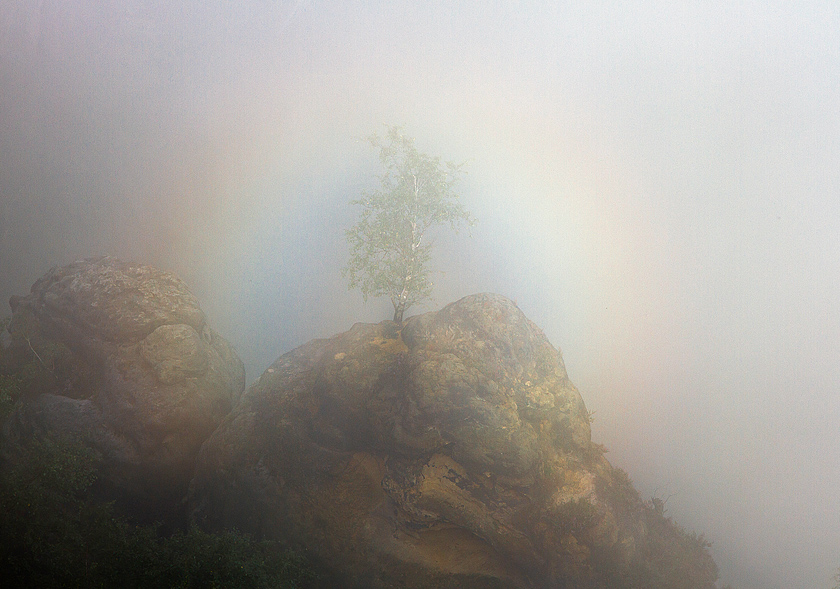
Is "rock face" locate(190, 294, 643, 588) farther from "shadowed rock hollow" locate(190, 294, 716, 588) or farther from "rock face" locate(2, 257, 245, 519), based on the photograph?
"rock face" locate(2, 257, 245, 519)

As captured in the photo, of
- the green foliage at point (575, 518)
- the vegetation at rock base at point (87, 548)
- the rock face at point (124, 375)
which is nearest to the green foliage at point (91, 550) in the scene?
the vegetation at rock base at point (87, 548)

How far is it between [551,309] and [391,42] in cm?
1108

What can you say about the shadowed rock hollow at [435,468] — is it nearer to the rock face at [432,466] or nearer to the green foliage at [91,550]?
the rock face at [432,466]

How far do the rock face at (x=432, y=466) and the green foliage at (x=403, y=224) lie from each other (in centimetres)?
162

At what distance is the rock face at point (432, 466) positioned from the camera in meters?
10.9

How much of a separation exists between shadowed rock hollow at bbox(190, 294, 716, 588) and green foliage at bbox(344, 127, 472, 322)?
1.70 meters

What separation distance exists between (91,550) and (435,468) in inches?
277

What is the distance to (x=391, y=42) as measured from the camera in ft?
53.0

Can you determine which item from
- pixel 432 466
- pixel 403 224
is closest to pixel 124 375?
pixel 432 466

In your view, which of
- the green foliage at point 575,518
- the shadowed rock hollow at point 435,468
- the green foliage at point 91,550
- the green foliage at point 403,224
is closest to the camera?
the green foliage at point 91,550

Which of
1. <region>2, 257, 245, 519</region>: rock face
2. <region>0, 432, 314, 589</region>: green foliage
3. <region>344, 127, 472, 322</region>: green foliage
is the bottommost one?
<region>0, 432, 314, 589</region>: green foliage

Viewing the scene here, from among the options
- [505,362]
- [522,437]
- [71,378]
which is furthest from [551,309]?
[71,378]

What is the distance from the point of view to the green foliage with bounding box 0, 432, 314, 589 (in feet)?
24.7

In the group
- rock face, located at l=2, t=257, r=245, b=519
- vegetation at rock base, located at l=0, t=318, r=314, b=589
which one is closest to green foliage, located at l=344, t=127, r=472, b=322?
rock face, located at l=2, t=257, r=245, b=519
